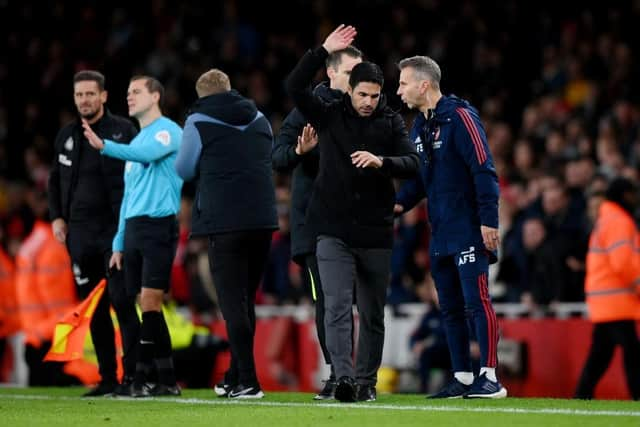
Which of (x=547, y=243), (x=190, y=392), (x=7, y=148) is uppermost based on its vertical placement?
(x=7, y=148)

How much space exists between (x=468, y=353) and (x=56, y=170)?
3.76 m

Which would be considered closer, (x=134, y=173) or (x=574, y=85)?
(x=134, y=173)

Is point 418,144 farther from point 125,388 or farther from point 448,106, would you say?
point 125,388

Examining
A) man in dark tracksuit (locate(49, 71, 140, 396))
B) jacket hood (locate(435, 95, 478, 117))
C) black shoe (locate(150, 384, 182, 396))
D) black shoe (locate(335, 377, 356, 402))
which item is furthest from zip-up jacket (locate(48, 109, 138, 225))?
black shoe (locate(335, 377, 356, 402))

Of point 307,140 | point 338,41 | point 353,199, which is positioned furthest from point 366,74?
point 353,199

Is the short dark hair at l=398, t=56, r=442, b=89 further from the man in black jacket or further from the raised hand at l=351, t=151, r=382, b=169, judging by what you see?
the raised hand at l=351, t=151, r=382, b=169

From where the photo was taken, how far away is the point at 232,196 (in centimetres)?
1062

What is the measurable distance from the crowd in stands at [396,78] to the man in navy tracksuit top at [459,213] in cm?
467

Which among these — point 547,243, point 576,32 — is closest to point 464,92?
point 576,32

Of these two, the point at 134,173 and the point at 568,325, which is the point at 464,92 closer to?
the point at 568,325

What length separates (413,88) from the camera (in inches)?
410

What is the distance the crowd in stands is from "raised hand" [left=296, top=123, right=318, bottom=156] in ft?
17.5

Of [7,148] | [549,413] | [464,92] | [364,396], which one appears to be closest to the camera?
[549,413]

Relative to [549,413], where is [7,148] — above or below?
above
